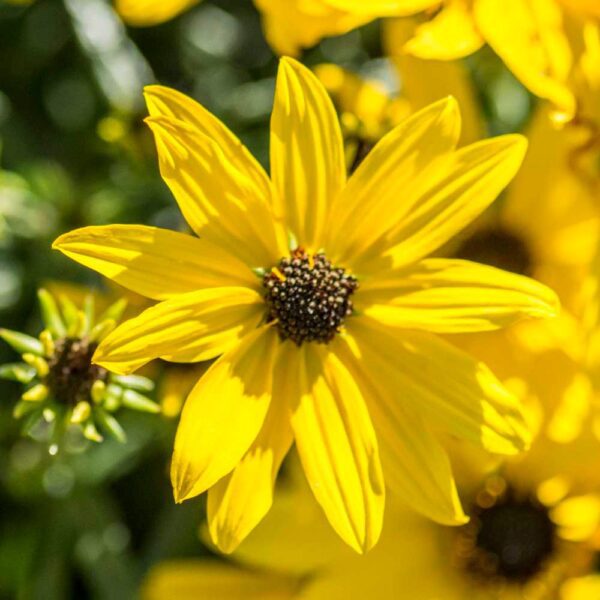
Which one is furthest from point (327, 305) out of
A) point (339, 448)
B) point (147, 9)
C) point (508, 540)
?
point (508, 540)

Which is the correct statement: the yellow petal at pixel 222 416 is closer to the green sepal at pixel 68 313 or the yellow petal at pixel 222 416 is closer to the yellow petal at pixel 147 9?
the green sepal at pixel 68 313

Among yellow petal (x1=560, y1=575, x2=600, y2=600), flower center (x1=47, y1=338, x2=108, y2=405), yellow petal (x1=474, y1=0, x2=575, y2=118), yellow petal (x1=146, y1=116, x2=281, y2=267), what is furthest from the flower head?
yellow petal (x1=560, y1=575, x2=600, y2=600)

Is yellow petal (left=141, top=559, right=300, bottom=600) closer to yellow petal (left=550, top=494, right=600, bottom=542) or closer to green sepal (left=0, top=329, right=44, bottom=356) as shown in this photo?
yellow petal (left=550, top=494, right=600, bottom=542)

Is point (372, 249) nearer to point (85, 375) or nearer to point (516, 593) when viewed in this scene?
point (85, 375)

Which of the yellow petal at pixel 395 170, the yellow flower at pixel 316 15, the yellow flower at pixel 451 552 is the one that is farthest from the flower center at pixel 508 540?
the yellow flower at pixel 316 15

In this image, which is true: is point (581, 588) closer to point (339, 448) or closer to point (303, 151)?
point (339, 448)

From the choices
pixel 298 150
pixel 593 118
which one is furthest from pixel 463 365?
pixel 593 118

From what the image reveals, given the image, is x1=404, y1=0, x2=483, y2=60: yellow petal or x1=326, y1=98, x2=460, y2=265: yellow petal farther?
x1=404, y1=0, x2=483, y2=60: yellow petal
